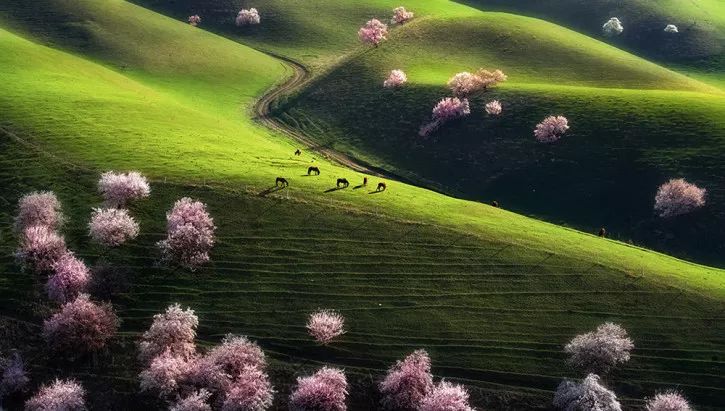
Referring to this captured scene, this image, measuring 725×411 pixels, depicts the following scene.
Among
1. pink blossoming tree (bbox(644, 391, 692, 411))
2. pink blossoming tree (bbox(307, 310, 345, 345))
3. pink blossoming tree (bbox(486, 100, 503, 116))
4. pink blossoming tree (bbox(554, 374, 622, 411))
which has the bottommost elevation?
pink blossoming tree (bbox(307, 310, 345, 345))

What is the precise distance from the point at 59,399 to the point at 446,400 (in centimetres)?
2431

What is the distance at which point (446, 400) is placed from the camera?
35094 mm

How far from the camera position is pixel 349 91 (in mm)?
102562

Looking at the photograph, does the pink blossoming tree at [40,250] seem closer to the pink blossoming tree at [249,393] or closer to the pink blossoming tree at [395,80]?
the pink blossoming tree at [249,393]

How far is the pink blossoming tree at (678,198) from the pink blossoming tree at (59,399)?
200 ft

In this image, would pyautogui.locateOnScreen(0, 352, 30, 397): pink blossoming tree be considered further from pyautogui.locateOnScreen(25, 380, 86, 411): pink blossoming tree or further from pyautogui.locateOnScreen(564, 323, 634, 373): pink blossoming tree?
pyautogui.locateOnScreen(564, 323, 634, 373): pink blossoming tree

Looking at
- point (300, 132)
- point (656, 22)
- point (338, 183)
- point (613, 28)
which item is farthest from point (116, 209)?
point (656, 22)

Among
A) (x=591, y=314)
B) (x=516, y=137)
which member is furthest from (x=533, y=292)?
(x=516, y=137)

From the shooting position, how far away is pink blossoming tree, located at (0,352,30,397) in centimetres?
3575

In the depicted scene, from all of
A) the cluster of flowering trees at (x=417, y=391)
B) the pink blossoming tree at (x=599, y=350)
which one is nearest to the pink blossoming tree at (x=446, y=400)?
the cluster of flowering trees at (x=417, y=391)

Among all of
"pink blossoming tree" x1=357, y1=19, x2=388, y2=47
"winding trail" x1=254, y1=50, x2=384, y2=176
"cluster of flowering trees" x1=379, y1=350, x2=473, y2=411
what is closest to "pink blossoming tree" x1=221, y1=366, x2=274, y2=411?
"cluster of flowering trees" x1=379, y1=350, x2=473, y2=411

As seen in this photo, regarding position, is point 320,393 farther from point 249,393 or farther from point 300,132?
point 300,132

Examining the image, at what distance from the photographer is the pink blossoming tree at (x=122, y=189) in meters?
49.7

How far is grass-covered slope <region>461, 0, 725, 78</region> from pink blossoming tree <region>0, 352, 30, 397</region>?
146m
